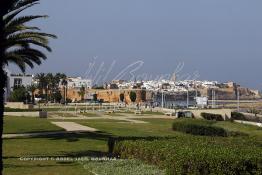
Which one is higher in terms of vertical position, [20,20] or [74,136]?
[20,20]

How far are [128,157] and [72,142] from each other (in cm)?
834

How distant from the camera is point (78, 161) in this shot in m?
19.1

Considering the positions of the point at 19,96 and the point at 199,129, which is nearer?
the point at 199,129

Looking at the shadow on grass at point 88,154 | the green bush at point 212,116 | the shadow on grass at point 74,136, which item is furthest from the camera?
the green bush at point 212,116

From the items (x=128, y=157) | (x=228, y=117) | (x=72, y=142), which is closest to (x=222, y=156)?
(x=128, y=157)

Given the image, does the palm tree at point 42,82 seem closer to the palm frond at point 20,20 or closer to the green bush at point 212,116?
the green bush at point 212,116

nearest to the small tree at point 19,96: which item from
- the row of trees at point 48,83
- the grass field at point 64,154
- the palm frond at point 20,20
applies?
the row of trees at point 48,83

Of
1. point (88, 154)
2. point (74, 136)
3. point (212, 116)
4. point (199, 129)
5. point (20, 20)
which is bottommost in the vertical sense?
point (88, 154)

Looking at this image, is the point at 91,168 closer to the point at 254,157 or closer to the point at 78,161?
the point at 78,161

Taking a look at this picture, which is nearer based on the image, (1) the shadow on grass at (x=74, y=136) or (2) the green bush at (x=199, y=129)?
(1) the shadow on grass at (x=74, y=136)

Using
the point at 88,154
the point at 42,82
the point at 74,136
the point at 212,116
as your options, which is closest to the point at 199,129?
the point at 74,136

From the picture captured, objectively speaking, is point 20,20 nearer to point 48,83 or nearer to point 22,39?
point 22,39

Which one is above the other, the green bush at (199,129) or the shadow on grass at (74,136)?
the green bush at (199,129)

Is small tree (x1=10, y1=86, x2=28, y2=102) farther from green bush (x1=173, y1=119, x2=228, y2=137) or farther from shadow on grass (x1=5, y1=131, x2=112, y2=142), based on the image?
shadow on grass (x1=5, y1=131, x2=112, y2=142)
